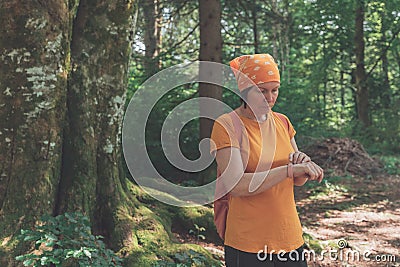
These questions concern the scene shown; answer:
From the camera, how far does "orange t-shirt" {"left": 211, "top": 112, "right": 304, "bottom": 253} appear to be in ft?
8.46

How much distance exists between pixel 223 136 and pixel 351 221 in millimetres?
5318

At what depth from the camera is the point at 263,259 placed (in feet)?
8.53

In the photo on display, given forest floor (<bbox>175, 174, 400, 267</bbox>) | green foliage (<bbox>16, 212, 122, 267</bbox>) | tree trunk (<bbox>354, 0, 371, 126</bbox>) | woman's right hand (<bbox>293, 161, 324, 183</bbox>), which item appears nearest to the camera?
woman's right hand (<bbox>293, 161, 324, 183</bbox>)

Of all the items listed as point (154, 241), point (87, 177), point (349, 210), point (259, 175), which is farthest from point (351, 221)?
point (259, 175)

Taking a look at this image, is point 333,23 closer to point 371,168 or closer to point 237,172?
point 371,168

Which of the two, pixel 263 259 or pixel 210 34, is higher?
pixel 210 34

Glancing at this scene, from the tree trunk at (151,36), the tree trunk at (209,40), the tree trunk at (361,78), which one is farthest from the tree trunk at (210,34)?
the tree trunk at (361,78)

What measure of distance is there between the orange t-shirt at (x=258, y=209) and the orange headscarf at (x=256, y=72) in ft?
0.72

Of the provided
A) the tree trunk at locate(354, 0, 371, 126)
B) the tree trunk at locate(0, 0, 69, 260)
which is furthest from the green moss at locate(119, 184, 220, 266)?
the tree trunk at locate(354, 0, 371, 126)

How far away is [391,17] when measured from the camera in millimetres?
17016

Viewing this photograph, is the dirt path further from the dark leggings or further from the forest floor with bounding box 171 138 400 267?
the dark leggings

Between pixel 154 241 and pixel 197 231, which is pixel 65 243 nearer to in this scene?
pixel 154 241

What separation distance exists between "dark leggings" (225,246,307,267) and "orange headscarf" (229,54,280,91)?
3.17 feet

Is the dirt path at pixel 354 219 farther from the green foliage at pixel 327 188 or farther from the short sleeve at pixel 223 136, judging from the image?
the short sleeve at pixel 223 136
